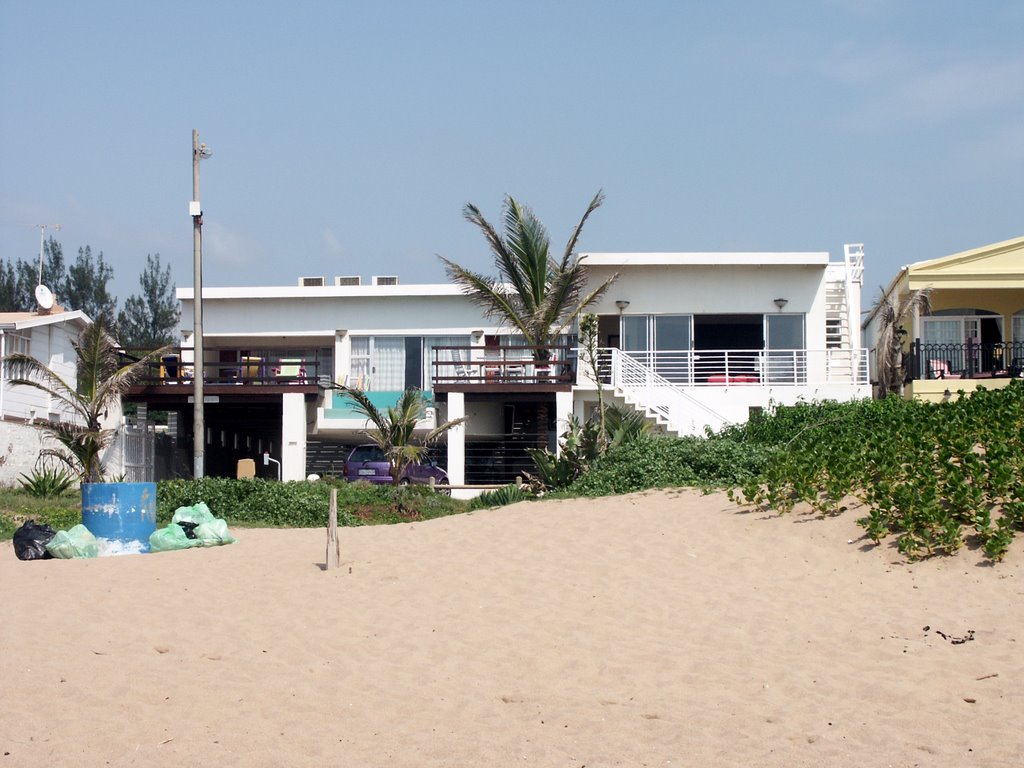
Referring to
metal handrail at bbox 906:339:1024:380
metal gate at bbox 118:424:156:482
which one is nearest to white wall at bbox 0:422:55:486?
metal gate at bbox 118:424:156:482

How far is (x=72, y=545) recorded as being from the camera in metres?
13.3

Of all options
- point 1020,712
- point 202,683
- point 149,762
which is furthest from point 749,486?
point 149,762

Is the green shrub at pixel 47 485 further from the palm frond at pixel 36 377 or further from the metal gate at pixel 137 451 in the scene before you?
the metal gate at pixel 137 451

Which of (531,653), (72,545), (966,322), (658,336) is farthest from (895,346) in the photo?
(531,653)

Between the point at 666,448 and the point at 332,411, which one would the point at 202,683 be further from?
the point at 332,411

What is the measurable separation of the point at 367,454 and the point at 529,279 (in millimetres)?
5417

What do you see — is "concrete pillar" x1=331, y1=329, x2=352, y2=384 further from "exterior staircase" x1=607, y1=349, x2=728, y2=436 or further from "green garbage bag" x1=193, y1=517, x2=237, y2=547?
"green garbage bag" x1=193, y1=517, x2=237, y2=547

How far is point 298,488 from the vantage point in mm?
18906

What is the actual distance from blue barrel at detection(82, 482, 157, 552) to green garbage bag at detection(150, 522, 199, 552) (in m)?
0.13

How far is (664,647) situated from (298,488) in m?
10.7

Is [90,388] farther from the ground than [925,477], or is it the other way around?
[90,388]

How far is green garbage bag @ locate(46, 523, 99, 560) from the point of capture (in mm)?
13289

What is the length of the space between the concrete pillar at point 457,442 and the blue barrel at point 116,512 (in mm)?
12001

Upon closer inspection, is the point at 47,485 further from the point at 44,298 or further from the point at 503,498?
the point at 503,498
